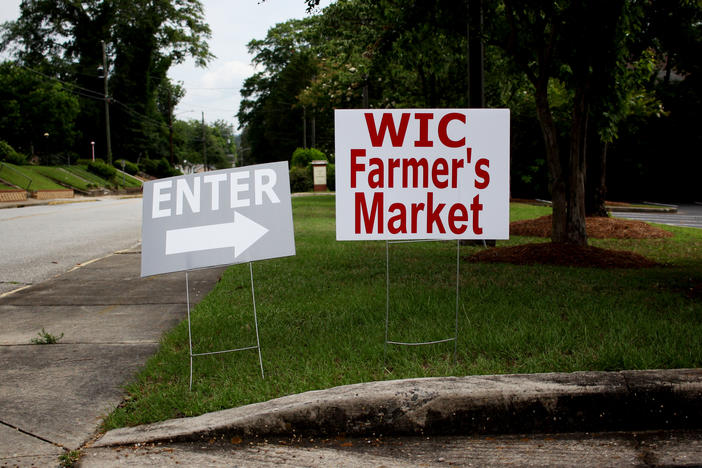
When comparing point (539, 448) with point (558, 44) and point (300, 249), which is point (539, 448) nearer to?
point (300, 249)

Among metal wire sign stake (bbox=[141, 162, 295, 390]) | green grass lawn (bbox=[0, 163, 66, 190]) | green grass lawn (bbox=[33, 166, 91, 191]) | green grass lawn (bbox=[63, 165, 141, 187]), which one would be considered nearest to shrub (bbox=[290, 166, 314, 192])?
green grass lawn (bbox=[63, 165, 141, 187])

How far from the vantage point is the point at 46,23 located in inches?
2468

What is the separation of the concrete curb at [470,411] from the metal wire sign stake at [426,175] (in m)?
0.88

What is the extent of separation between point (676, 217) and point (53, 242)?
61.2 ft

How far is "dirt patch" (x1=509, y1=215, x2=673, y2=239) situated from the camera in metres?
12.5

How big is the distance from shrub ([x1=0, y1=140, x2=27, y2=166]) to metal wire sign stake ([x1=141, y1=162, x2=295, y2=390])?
41.3 meters

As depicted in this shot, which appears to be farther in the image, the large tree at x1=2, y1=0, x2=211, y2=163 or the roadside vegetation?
the large tree at x1=2, y1=0, x2=211, y2=163

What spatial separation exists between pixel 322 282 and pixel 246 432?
12.3 feet

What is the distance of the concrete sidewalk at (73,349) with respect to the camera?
3484 mm

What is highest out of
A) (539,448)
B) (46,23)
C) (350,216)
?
(46,23)

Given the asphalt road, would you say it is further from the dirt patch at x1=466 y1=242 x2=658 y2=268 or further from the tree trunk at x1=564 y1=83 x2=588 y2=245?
the tree trunk at x1=564 y1=83 x2=588 y2=245

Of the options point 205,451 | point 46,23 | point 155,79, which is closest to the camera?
point 205,451

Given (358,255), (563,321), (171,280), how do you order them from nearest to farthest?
(563,321) < (171,280) < (358,255)

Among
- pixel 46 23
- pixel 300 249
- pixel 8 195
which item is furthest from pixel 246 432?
pixel 46 23
